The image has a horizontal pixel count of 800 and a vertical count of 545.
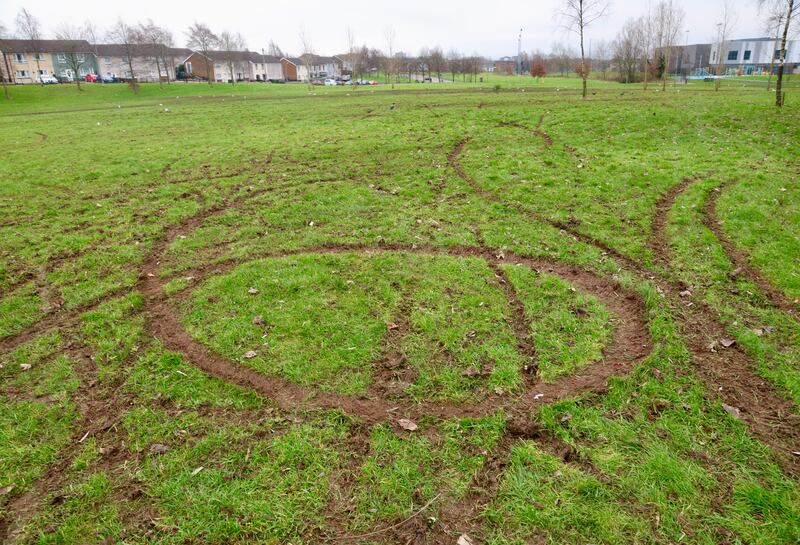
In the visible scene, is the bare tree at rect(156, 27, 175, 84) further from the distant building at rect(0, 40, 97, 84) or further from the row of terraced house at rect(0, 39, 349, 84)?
the distant building at rect(0, 40, 97, 84)

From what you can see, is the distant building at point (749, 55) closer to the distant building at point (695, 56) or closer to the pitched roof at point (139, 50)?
the distant building at point (695, 56)

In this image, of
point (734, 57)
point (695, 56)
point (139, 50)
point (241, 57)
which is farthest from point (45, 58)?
point (734, 57)

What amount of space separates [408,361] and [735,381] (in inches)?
158

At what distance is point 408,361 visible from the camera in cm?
600

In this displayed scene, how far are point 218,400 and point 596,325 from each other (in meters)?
5.27

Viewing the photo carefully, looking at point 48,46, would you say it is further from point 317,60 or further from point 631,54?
point 631,54

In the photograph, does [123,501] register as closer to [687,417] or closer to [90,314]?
[90,314]

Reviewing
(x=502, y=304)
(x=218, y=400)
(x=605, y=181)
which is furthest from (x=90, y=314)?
(x=605, y=181)

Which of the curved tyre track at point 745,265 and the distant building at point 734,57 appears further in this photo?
the distant building at point 734,57

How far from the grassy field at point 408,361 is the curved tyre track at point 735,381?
3 centimetres

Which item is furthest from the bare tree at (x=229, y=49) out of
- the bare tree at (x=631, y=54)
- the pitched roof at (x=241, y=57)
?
the bare tree at (x=631, y=54)

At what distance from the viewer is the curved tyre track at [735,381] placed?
15.2 ft

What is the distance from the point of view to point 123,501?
416 centimetres

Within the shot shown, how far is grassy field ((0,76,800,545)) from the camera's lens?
4055 mm
